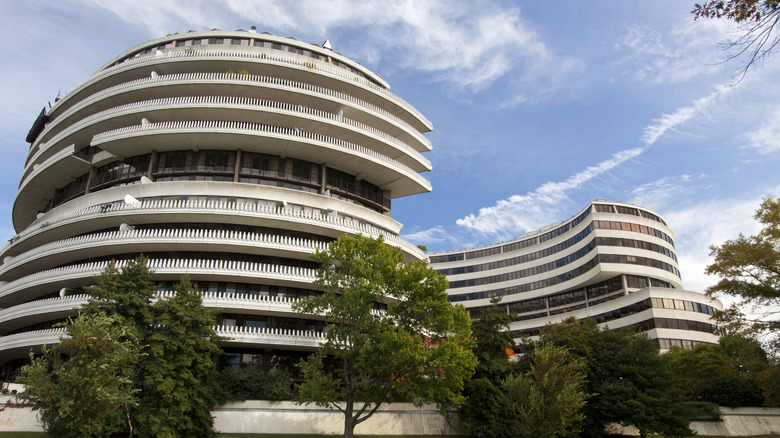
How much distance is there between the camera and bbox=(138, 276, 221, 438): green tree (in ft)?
74.7

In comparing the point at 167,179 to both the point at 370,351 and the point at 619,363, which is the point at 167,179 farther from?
the point at 619,363

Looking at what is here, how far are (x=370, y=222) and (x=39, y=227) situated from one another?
27.7 metres

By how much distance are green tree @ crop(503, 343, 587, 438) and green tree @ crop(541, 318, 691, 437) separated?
464 centimetres

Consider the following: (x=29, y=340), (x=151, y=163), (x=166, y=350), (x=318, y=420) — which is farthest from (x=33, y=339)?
(x=318, y=420)

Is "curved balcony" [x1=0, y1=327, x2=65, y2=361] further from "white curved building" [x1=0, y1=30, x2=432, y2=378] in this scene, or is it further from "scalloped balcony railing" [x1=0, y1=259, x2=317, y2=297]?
"scalloped balcony railing" [x1=0, y1=259, x2=317, y2=297]

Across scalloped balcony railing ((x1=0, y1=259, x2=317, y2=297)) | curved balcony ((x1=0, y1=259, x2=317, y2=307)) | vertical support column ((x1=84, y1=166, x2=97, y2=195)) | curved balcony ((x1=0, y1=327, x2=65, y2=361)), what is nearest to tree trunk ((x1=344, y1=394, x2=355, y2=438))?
curved balcony ((x1=0, y1=259, x2=317, y2=307))

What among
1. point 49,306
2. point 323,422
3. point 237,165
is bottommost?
point 323,422

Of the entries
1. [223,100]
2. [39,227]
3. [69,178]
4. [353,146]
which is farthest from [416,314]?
[69,178]

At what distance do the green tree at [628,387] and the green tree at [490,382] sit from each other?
405 centimetres

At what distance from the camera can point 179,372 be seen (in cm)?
2389

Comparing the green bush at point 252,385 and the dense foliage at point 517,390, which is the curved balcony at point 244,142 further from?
the green bush at point 252,385

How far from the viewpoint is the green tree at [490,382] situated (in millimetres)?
27234

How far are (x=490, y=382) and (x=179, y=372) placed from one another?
16.8 metres

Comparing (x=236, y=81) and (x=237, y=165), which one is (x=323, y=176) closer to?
(x=237, y=165)
